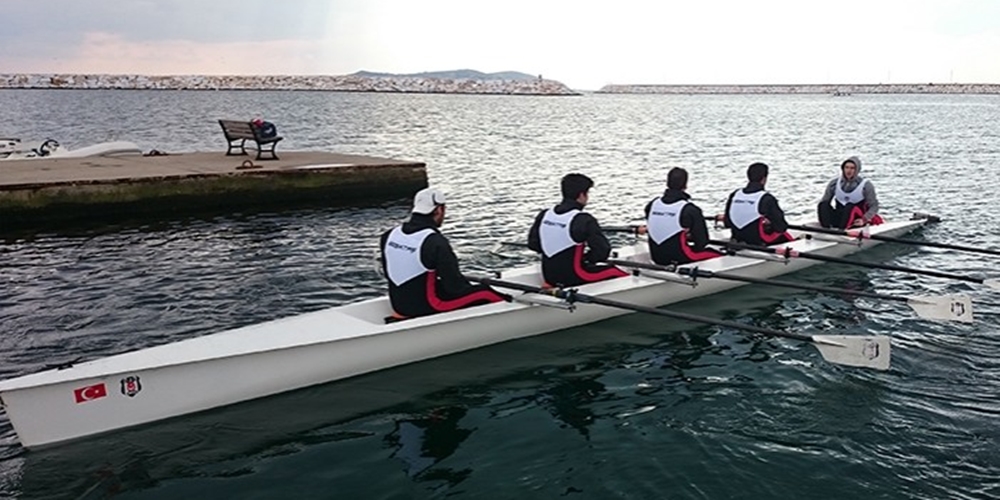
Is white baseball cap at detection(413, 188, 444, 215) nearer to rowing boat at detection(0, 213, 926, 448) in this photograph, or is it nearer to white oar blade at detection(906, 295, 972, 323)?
rowing boat at detection(0, 213, 926, 448)

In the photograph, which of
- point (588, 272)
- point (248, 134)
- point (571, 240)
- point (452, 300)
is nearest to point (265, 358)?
point (452, 300)

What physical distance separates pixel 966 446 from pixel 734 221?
5880 millimetres

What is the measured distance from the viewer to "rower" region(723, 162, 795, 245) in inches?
488

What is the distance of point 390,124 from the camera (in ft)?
228

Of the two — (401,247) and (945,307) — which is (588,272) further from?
(945,307)

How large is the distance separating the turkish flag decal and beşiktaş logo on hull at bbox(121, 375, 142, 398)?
155mm

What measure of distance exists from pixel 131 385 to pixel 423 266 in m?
3.14

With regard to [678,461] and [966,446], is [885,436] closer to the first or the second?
[966,446]

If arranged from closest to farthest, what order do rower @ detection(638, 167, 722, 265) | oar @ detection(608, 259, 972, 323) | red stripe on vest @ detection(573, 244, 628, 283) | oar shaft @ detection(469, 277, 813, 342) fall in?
oar shaft @ detection(469, 277, 813, 342) < red stripe on vest @ detection(573, 244, 628, 283) < oar @ detection(608, 259, 972, 323) < rower @ detection(638, 167, 722, 265)

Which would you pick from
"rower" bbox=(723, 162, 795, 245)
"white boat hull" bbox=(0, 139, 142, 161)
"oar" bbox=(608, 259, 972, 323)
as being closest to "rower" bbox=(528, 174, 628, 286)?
"oar" bbox=(608, 259, 972, 323)

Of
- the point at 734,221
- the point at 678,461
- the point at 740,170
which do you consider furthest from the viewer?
the point at 740,170

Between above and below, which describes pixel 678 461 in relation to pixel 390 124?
below

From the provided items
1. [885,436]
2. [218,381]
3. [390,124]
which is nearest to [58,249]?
[218,381]

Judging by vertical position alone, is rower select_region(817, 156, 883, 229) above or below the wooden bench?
below
